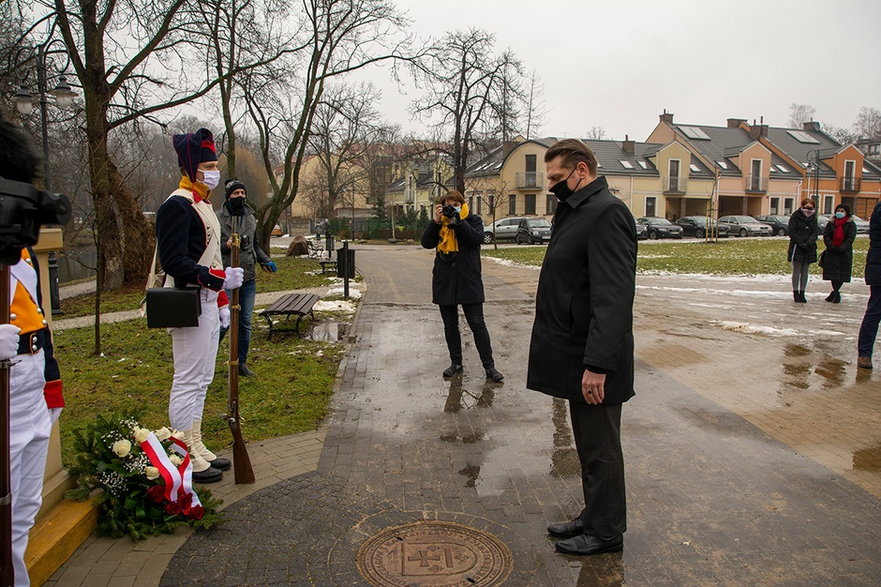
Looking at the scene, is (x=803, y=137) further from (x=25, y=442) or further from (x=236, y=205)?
(x=25, y=442)

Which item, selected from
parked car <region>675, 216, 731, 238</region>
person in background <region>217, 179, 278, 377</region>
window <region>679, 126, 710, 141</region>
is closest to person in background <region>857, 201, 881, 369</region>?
person in background <region>217, 179, 278, 377</region>

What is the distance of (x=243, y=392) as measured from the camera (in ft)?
20.7

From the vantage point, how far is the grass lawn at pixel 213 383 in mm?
5387

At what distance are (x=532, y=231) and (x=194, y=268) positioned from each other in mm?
34534

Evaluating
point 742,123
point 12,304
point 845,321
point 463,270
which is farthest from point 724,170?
point 12,304

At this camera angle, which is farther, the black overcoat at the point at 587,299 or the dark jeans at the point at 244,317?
the dark jeans at the point at 244,317

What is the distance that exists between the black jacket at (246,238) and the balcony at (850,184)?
62.3 meters

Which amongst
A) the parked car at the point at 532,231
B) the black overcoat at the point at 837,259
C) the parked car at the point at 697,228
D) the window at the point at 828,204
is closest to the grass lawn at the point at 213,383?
the black overcoat at the point at 837,259

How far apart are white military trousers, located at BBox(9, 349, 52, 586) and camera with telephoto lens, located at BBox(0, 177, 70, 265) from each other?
0.55 meters

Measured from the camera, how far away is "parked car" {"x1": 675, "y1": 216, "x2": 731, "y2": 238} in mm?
41219

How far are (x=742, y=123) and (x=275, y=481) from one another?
65.2m

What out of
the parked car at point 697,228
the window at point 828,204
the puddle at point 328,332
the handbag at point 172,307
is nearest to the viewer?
the handbag at point 172,307

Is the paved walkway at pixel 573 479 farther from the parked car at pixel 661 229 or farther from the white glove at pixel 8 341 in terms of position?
the parked car at pixel 661 229

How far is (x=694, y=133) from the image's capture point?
56906 mm
